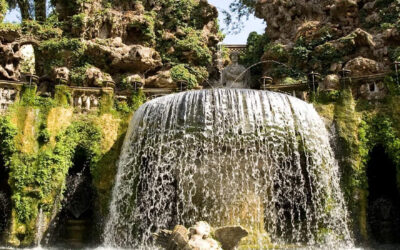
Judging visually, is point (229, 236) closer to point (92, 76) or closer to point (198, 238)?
point (198, 238)

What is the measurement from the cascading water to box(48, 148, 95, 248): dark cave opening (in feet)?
6.07

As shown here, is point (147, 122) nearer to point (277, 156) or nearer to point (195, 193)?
point (195, 193)

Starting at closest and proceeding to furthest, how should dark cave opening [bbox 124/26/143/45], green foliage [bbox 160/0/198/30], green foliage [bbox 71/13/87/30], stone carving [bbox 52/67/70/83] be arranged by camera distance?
stone carving [bbox 52/67/70/83], green foliage [bbox 71/13/87/30], dark cave opening [bbox 124/26/143/45], green foliage [bbox 160/0/198/30]

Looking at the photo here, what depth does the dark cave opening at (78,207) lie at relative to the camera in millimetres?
12266

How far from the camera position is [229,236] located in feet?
22.3

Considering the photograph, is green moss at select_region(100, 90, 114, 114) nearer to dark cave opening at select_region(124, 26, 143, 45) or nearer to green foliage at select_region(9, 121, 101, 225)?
green foliage at select_region(9, 121, 101, 225)

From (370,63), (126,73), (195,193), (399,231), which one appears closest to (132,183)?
(195,193)

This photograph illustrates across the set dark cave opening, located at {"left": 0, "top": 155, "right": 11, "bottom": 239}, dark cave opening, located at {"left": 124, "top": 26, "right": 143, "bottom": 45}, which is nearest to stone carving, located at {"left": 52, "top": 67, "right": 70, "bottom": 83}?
dark cave opening, located at {"left": 124, "top": 26, "right": 143, "bottom": 45}

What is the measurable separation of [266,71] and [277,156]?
13.6 metres

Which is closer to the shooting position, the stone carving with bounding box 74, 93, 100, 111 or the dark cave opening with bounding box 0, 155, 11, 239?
the dark cave opening with bounding box 0, 155, 11, 239

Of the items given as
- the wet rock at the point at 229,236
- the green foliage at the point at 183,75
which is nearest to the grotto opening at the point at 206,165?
the wet rock at the point at 229,236

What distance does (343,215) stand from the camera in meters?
10.6

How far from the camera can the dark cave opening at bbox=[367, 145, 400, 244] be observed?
1202 centimetres

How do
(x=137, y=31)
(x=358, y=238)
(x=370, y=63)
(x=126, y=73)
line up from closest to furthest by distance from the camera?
(x=358, y=238)
(x=370, y=63)
(x=126, y=73)
(x=137, y=31)
